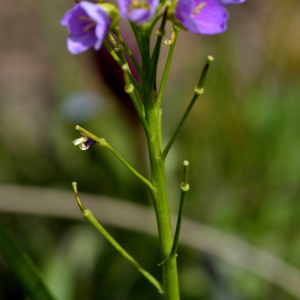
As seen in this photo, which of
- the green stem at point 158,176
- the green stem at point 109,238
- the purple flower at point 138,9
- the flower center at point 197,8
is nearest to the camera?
the purple flower at point 138,9

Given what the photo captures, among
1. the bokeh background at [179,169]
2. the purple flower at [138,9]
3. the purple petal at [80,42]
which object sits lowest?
the bokeh background at [179,169]

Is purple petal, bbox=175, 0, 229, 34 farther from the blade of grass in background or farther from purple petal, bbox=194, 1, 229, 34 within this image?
the blade of grass in background

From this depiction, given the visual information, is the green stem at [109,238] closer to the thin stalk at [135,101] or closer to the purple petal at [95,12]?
the thin stalk at [135,101]

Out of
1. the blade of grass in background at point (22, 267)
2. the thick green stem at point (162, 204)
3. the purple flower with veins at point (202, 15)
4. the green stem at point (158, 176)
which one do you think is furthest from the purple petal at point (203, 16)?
the blade of grass in background at point (22, 267)

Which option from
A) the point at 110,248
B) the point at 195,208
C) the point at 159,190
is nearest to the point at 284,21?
the point at 195,208

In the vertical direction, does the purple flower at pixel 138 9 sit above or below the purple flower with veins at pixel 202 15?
above

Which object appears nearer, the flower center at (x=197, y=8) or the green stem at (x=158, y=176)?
the flower center at (x=197, y=8)

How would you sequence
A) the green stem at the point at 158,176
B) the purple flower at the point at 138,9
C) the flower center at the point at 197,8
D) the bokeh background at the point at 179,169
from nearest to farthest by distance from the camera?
the purple flower at the point at 138,9, the flower center at the point at 197,8, the green stem at the point at 158,176, the bokeh background at the point at 179,169
